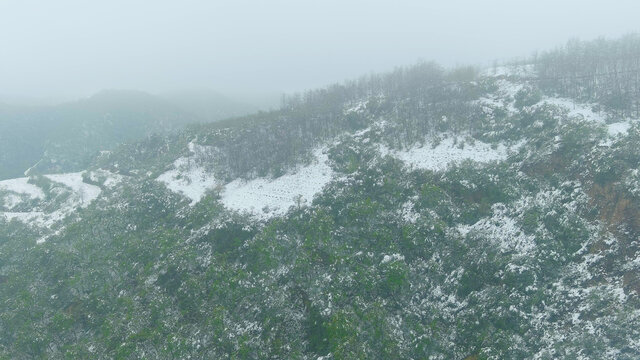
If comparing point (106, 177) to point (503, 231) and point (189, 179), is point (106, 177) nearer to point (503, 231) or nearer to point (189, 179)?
point (189, 179)

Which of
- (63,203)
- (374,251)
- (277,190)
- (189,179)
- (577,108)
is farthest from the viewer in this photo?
(63,203)

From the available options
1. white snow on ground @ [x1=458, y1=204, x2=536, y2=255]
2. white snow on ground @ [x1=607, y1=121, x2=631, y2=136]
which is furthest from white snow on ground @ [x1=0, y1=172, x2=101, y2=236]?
white snow on ground @ [x1=607, y1=121, x2=631, y2=136]

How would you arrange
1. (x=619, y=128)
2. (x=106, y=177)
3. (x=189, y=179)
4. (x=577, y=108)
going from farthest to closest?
(x=106, y=177), (x=189, y=179), (x=577, y=108), (x=619, y=128)

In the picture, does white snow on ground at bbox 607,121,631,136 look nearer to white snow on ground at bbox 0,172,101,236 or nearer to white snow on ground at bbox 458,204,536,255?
white snow on ground at bbox 458,204,536,255

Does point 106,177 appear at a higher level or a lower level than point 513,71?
lower

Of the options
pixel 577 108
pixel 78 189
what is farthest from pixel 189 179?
pixel 577 108

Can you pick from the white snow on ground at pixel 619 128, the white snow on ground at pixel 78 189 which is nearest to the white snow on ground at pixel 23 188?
the white snow on ground at pixel 78 189

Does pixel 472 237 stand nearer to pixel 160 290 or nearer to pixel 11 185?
pixel 160 290
